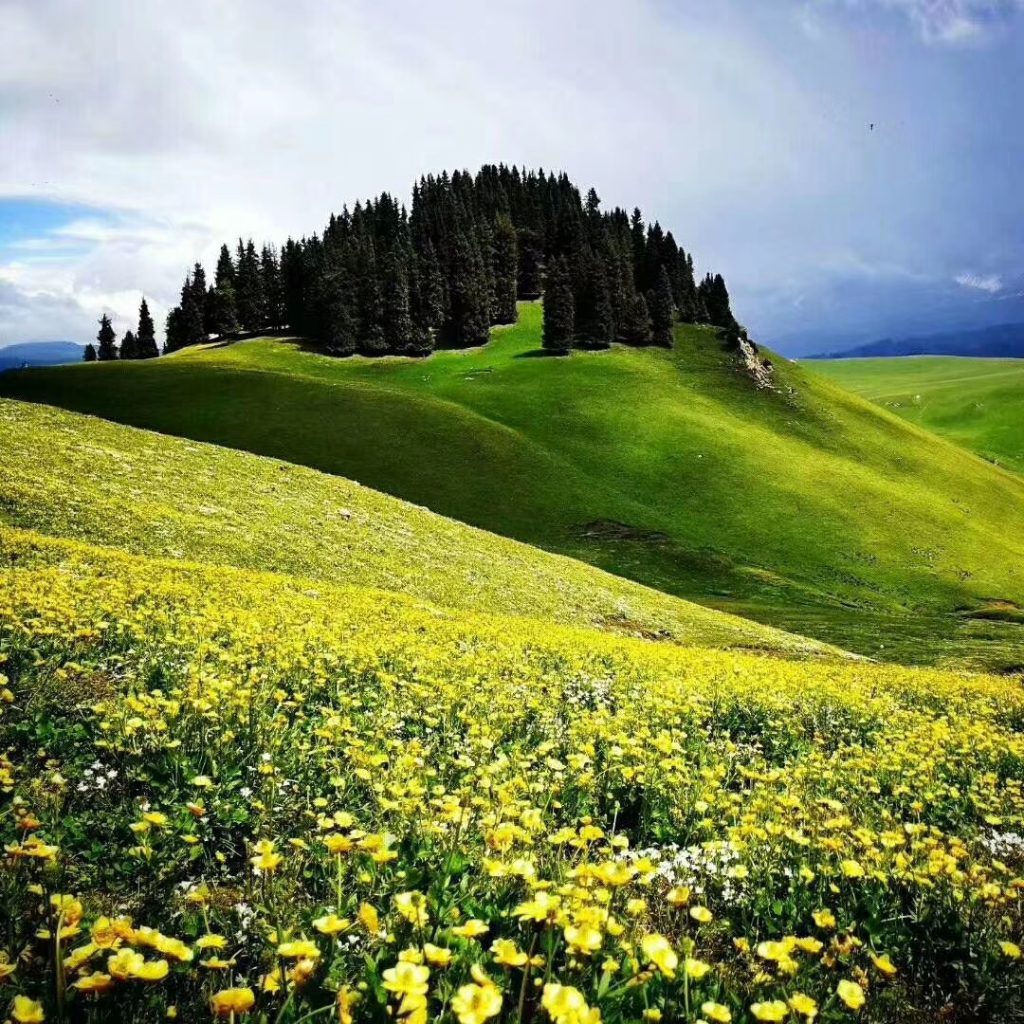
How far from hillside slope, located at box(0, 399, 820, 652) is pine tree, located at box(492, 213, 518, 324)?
9437 centimetres

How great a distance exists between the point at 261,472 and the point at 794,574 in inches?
1881

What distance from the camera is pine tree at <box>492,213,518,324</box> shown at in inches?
5182

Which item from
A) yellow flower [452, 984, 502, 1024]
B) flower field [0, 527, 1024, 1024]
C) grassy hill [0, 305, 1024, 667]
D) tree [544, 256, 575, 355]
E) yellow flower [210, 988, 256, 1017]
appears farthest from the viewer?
tree [544, 256, 575, 355]

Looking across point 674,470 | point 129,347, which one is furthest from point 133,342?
point 674,470

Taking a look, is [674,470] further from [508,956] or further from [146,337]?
[146,337]

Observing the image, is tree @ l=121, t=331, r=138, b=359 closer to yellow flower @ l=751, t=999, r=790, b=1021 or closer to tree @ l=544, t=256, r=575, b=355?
tree @ l=544, t=256, r=575, b=355

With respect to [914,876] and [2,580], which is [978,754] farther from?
[2,580]

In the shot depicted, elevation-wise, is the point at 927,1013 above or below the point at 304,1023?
below

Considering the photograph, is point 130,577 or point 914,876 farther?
point 130,577

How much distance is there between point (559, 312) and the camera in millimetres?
112062

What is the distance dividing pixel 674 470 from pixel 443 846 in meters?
76.5

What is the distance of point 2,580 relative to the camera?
41.3ft

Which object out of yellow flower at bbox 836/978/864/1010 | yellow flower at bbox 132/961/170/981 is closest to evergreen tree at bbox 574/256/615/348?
yellow flower at bbox 836/978/864/1010

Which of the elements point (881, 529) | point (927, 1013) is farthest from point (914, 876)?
point (881, 529)
